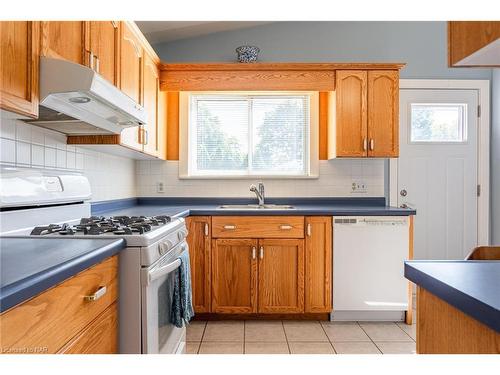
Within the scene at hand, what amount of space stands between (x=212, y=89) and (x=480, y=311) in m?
2.87

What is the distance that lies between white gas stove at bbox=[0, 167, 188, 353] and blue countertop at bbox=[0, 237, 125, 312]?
0.11 m

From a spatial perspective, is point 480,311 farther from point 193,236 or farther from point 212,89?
point 212,89

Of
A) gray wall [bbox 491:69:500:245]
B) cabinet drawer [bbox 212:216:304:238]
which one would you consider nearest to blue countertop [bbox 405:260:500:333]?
cabinet drawer [bbox 212:216:304:238]

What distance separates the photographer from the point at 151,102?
2.86 metres

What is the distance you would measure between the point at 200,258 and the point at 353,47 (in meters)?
2.48

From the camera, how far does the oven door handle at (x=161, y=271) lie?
56.1 inches

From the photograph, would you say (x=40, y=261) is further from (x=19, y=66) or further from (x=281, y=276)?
(x=281, y=276)

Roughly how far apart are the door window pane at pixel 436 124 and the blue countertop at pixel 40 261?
3174 millimetres

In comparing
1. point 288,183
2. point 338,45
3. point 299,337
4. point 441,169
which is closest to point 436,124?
point 441,169

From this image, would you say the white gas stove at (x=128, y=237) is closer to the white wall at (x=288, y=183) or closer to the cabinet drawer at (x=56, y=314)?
the cabinet drawer at (x=56, y=314)

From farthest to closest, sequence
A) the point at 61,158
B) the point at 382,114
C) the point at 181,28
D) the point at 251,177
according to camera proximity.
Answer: the point at 251,177
the point at 181,28
the point at 382,114
the point at 61,158

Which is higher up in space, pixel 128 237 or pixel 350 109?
pixel 350 109
